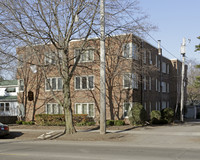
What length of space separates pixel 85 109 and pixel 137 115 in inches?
264

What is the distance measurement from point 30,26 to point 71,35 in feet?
8.87

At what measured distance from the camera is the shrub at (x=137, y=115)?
24780mm

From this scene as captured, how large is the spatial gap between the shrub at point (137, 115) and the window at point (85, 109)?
17.3 feet

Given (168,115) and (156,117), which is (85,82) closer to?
(156,117)

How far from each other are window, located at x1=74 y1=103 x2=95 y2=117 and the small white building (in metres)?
9.30

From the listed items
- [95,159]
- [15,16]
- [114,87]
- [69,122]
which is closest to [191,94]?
[114,87]

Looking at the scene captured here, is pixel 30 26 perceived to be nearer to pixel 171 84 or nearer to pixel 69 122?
pixel 69 122

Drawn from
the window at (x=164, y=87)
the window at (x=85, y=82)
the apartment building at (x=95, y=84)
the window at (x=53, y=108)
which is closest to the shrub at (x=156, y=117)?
the apartment building at (x=95, y=84)

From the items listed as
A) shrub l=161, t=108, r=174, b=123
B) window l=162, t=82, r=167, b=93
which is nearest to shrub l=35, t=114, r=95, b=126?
shrub l=161, t=108, r=174, b=123

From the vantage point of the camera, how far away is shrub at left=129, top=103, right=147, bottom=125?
24.8 metres

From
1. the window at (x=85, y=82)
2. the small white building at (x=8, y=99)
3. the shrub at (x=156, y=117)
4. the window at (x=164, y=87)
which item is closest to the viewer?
the shrub at (x=156, y=117)

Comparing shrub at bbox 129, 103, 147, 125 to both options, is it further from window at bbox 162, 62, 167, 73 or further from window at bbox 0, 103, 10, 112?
window at bbox 0, 103, 10, 112

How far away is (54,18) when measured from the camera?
18.1 m

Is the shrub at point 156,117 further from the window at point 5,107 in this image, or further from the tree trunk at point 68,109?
the window at point 5,107
